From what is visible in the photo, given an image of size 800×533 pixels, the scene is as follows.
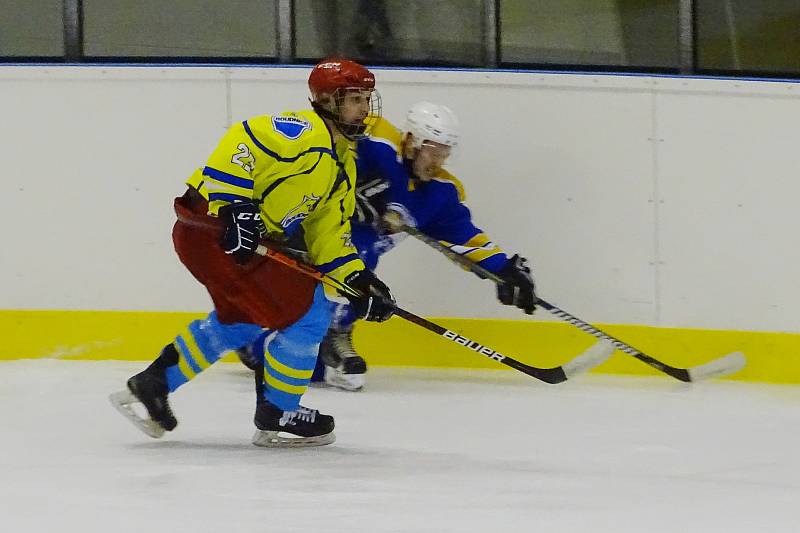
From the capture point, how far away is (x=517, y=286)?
11.8 feet

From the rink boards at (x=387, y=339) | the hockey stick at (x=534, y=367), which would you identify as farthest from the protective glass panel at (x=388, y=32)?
the hockey stick at (x=534, y=367)

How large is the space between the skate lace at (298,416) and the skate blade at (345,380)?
68 cm

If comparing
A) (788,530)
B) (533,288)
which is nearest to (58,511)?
(788,530)

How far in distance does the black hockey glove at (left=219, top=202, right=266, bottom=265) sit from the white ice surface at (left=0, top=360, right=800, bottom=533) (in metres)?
0.50

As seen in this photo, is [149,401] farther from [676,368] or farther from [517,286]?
[676,368]

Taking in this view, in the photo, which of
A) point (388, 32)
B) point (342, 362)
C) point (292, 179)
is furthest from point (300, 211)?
point (388, 32)

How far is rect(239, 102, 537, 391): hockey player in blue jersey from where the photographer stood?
3564 mm

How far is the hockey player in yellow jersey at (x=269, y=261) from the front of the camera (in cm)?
271

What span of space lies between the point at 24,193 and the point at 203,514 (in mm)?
1963

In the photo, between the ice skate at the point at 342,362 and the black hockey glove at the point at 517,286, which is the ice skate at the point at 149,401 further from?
the black hockey glove at the point at 517,286

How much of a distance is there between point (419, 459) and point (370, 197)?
102 cm

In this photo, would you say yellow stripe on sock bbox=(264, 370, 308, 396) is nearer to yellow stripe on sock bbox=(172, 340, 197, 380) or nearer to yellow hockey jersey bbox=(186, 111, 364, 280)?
yellow stripe on sock bbox=(172, 340, 197, 380)

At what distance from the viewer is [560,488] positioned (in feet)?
8.48

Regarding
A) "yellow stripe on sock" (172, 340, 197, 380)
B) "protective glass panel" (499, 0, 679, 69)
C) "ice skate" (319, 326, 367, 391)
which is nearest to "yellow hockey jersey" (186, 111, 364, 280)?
"yellow stripe on sock" (172, 340, 197, 380)
